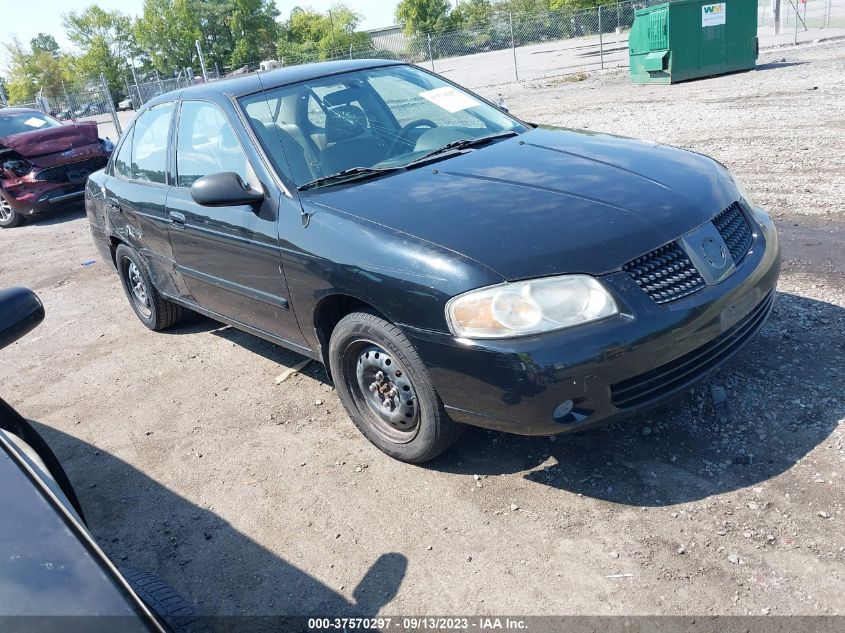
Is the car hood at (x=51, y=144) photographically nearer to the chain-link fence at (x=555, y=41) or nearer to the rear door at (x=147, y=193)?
the rear door at (x=147, y=193)

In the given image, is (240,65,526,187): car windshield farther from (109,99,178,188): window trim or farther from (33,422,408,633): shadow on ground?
(33,422,408,633): shadow on ground

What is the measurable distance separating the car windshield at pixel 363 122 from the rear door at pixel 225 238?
0.66 ft

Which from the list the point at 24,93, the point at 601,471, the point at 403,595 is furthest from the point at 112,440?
the point at 24,93

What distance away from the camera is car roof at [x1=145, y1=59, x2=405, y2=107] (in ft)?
13.3

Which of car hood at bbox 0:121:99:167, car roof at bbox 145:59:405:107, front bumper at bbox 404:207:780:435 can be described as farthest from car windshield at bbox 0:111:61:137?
front bumper at bbox 404:207:780:435

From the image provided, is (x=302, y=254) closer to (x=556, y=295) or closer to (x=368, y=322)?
(x=368, y=322)

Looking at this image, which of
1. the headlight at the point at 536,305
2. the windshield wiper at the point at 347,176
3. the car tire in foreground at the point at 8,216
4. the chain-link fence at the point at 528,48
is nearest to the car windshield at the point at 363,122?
the windshield wiper at the point at 347,176

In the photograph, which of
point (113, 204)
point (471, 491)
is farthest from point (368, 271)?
point (113, 204)

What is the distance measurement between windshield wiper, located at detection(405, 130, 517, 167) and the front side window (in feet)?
2.89

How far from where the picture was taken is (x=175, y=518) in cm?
330

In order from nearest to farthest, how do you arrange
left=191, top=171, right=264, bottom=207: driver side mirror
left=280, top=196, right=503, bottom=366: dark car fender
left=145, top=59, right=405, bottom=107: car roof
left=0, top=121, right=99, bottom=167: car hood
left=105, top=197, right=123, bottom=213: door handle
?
1. left=280, top=196, right=503, bottom=366: dark car fender
2. left=191, top=171, right=264, bottom=207: driver side mirror
3. left=145, top=59, right=405, bottom=107: car roof
4. left=105, top=197, right=123, bottom=213: door handle
5. left=0, top=121, right=99, bottom=167: car hood

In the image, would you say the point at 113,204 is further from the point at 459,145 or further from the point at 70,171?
the point at 70,171

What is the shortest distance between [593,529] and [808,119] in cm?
850

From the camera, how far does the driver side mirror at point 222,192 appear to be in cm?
342
